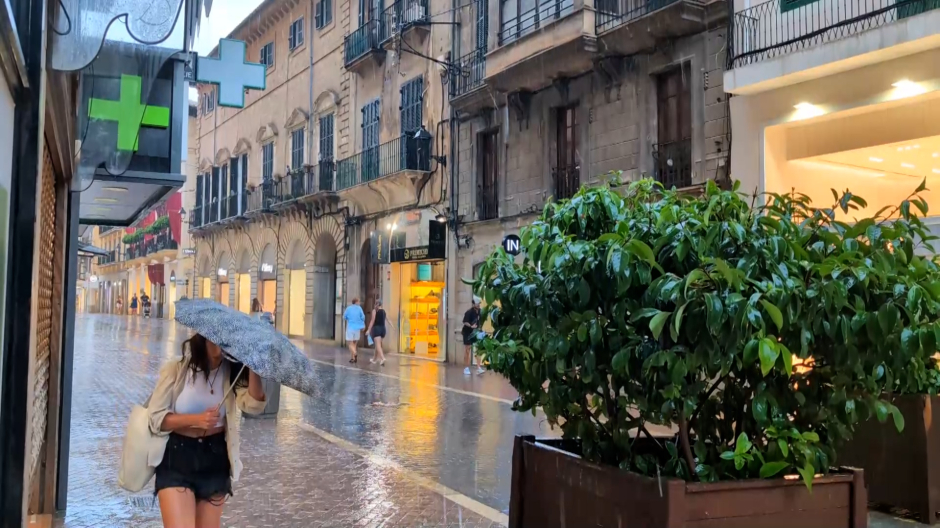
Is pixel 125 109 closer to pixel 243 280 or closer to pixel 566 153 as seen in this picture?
pixel 566 153

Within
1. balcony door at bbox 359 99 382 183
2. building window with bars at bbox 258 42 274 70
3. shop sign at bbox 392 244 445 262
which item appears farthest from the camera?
building window with bars at bbox 258 42 274 70

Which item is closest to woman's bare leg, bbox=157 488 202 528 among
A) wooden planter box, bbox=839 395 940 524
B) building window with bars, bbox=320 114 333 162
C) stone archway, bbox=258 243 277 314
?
wooden planter box, bbox=839 395 940 524

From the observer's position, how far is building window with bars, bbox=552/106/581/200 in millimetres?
18953

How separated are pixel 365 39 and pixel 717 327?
24.9 m

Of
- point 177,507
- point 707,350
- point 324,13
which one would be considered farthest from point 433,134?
point 707,350

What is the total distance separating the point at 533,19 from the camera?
19281 mm

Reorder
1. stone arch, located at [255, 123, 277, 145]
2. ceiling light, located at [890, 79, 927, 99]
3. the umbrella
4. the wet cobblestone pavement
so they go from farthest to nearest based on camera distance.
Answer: stone arch, located at [255, 123, 277, 145] < ceiling light, located at [890, 79, 927, 99] < the wet cobblestone pavement < the umbrella

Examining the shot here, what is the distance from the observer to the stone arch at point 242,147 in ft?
125

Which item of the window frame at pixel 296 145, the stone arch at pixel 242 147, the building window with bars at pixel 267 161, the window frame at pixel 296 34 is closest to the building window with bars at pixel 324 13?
the window frame at pixel 296 34

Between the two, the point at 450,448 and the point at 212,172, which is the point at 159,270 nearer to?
the point at 212,172

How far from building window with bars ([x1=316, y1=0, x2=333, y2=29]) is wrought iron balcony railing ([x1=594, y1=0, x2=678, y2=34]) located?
15318 mm

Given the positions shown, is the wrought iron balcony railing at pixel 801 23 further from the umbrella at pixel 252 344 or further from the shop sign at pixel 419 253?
the umbrella at pixel 252 344

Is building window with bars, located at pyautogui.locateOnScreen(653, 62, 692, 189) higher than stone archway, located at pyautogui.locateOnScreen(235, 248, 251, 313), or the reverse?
building window with bars, located at pyautogui.locateOnScreen(653, 62, 692, 189)

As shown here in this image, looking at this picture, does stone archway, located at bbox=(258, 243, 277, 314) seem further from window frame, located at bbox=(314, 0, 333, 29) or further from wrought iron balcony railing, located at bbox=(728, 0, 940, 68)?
wrought iron balcony railing, located at bbox=(728, 0, 940, 68)
